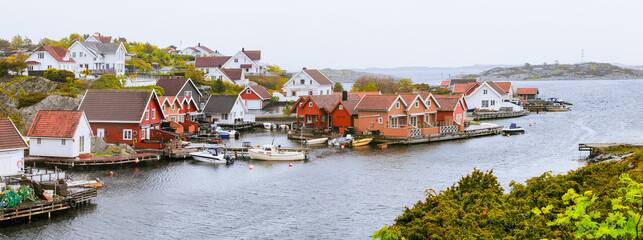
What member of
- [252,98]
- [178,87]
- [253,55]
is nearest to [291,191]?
[178,87]

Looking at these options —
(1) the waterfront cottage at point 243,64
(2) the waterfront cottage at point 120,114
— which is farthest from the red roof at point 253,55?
(2) the waterfront cottage at point 120,114

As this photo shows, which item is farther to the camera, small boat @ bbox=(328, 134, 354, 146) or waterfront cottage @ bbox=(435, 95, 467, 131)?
waterfront cottage @ bbox=(435, 95, 467, 131)

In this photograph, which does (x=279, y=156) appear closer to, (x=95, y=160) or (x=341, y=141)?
(x=341, y=141)

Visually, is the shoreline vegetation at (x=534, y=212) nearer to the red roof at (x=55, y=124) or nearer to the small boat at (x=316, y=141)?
the red roof at (x=55, y=124)

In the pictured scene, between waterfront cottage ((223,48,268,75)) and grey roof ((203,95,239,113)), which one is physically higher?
waterfront cottage ((223,48,268,75))

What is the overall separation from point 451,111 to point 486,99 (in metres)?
30.0

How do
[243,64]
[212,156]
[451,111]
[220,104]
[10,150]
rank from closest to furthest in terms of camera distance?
[10,150], [212,156], [451,111], [220,104], [243,64]

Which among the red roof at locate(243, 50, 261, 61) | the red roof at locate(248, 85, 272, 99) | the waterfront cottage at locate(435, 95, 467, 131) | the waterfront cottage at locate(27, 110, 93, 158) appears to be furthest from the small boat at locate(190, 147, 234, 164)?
the red roof at locate(243, 50, 261, 61)

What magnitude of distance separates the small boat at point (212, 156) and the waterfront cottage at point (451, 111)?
88.2 feet

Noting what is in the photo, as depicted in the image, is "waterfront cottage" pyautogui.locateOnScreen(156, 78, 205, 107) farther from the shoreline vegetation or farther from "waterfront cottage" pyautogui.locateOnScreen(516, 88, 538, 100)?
"waterfront cottage" pyautogui.locateOnScreen(516, 88, 538, 100)

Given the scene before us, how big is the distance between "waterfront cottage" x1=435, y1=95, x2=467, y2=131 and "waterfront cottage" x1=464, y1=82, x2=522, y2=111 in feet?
87.9

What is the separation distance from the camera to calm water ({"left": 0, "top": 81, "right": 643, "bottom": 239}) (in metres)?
26.6

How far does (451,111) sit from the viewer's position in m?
63.4

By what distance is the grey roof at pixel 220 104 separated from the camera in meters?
67.8
